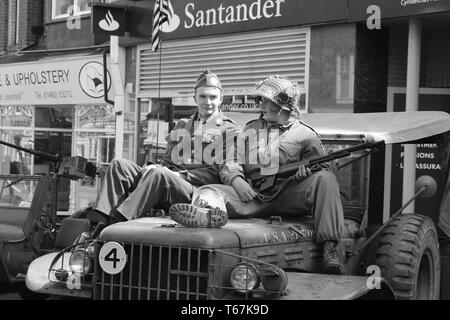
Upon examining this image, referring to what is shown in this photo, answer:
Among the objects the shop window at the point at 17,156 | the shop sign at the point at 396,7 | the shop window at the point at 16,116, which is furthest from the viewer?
the shop window at the point at 16,116

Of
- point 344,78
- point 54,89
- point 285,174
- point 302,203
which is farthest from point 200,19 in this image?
point 302,203

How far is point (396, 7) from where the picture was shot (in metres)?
10.5

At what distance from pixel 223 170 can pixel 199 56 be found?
26.8 ft

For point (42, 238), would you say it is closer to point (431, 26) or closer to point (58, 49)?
point (431, 26)

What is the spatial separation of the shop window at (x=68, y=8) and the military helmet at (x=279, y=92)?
37.2 feet

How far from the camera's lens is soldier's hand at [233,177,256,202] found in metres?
5.54

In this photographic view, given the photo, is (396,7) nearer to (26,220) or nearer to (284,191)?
(26,220)

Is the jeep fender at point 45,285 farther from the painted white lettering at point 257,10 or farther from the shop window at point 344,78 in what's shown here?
the painted white lettering at point 257,10

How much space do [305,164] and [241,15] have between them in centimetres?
748

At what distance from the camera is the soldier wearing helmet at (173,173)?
562 centimetres

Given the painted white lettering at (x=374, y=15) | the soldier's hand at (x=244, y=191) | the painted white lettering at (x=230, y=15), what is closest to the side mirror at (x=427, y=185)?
the soldier's hand at (x=244, y=191)

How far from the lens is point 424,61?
39.6 feet

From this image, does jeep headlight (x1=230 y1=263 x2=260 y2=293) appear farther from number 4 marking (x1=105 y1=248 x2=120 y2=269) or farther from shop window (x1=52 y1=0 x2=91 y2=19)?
shop window (x1=52 y1=0 x2=91 y2=19)
